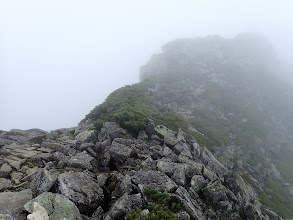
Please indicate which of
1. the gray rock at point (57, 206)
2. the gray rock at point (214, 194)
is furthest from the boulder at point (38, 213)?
the gray rock at point (214, 194)

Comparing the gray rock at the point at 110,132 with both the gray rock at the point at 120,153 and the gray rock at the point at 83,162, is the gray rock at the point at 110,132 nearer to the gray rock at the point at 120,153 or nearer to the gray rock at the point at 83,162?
the gray rock at the point at 120,153

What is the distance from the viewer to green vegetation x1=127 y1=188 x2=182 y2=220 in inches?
354

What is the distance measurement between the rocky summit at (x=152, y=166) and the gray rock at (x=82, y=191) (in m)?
0.05

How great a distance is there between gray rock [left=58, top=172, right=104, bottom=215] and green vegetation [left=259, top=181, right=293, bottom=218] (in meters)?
19.6

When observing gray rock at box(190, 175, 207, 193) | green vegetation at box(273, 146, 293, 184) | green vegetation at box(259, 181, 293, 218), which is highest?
gray rock at box(190, 175, 207, 193)

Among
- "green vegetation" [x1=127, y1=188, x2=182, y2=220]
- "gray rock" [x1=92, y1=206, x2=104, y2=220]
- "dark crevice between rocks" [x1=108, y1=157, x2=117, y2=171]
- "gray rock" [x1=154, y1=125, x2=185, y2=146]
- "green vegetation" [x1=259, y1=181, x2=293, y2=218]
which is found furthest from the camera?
"green vegetation" [x1=259, y1=181, x2=293, y2=218]

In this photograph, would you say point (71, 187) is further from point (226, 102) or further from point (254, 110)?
point (254, 110)

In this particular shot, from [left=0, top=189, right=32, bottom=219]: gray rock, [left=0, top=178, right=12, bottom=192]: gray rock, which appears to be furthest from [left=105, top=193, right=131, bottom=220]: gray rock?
[left=0, top=178, right=12, bottom=192]: gray rock

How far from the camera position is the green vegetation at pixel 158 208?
8.98 m

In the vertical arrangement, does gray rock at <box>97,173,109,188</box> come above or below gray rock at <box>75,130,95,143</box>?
below

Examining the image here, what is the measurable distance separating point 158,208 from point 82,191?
373 cm

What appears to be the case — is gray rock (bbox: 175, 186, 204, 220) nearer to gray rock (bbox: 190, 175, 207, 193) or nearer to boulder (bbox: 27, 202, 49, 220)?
gray rock (bbox: 190, 175, 207, 193)

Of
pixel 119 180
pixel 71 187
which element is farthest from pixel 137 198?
pixel 71 187

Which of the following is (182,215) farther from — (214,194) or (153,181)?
(214,194)
